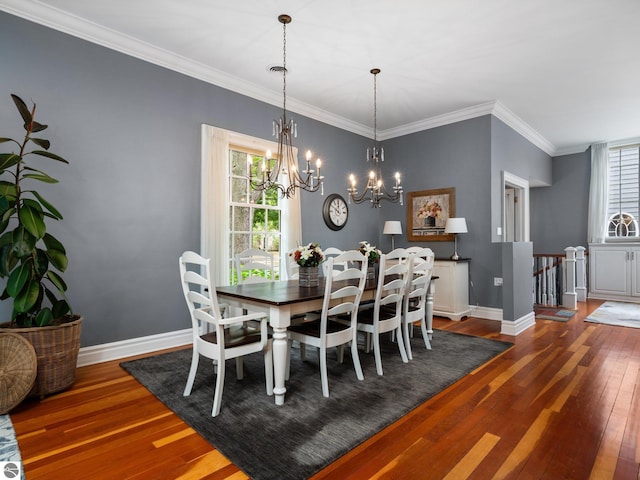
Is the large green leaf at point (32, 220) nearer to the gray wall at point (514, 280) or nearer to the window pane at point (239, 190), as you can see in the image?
the window pane at point (239, 190)

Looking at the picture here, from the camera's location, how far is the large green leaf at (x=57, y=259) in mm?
2609

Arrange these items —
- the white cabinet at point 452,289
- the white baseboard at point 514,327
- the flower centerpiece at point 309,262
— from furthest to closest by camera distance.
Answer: the white cabinet at point 452,289 → the white baseboard at point 514,327 → the flower centerpiece at point 309,262

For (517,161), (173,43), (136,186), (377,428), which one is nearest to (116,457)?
(377,428)

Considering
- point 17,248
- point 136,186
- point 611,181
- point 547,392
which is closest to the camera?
point 17,248

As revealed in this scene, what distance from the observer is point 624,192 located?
268 inches

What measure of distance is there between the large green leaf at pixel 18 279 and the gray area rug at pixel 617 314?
253 inches

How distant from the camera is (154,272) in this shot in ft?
11.9

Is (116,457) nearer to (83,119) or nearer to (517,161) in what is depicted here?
(83,119)

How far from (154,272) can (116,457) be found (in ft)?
6.69

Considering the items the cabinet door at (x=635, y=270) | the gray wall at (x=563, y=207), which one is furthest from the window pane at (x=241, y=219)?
the cabinet door at (x=635, y=270)

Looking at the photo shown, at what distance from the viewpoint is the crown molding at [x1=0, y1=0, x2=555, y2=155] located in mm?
2998

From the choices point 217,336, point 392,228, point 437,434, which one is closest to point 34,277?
point 217,336

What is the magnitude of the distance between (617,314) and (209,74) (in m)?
6.70

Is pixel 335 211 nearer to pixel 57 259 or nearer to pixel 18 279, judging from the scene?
pixel 57 259
